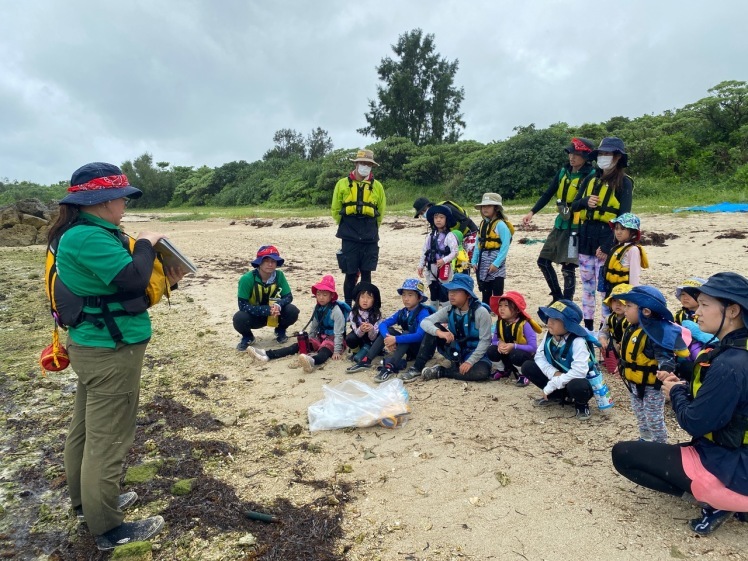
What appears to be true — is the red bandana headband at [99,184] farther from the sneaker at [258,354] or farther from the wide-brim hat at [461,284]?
the sneaker at [258,354]

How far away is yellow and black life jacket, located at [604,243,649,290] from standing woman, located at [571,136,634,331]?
0.33 metres

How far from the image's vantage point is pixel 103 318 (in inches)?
115

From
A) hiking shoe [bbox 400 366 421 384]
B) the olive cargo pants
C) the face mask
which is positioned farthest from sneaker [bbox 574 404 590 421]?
the olive cargo pants

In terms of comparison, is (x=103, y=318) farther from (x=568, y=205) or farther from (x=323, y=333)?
(x=568, y=205)

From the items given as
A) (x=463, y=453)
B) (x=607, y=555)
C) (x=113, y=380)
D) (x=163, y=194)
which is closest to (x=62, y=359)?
(x=113, y=380)

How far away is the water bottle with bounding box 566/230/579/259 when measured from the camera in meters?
6.06

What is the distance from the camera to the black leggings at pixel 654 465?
10.1ft

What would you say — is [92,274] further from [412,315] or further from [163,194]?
[163,194]

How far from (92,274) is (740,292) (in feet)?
11.2

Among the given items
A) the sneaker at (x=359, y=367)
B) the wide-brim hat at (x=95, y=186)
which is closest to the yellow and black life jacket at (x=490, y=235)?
the sneaker at (x=359, y=367)

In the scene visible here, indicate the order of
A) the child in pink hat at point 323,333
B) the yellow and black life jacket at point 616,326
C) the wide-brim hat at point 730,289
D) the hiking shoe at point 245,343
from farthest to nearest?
the hiking shoe at point 245,343 → the child in pink hat at point 323,333 → the yellow and black life jacket at point 616,326 → the wide-brim hat at point 730,289

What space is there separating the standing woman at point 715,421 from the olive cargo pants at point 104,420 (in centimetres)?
311

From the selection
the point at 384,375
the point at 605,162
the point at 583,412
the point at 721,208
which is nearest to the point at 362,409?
the point at 384,375

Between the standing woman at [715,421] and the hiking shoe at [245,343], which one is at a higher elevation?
the standing woman at [715,421]
